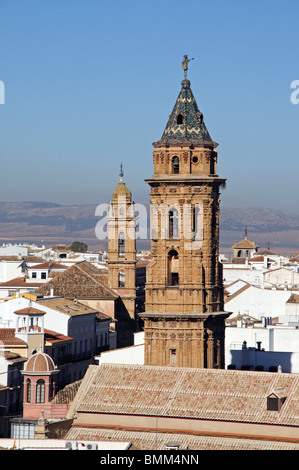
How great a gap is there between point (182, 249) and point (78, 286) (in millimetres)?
34627

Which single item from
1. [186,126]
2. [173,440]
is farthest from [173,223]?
[173,440]

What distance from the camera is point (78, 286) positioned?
10200cm

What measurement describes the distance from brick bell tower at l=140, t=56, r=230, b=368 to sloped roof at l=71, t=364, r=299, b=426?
25.7ft

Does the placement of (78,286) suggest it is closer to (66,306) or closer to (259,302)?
(66,306)

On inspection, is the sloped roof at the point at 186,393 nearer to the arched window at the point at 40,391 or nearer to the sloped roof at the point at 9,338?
the arched window at the point at 40,391

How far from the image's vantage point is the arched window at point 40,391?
63119 mm

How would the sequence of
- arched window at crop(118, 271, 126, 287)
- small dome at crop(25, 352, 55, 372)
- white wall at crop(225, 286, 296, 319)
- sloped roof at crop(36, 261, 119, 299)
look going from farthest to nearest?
arched window at crop(118, 271, 126, 287) < white wall at crop(225, 286, 296, 319) < sloped roof at crop(36, 261, 119, 299) < small dome at crop(25, 352, 55, 372)

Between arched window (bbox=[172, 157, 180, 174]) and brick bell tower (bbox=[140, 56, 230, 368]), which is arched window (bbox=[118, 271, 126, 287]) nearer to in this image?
brick bell tower (bbox=[140, 56, 230, 368])

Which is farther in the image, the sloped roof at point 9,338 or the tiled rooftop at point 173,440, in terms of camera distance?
the sloped roof at point 9,338

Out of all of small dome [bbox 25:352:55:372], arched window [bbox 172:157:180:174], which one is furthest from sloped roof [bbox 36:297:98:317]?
small dome [bbox 25:352:55:372]

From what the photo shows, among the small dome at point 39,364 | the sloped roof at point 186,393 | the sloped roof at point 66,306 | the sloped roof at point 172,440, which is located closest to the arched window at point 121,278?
the sloped roof at point 66,306

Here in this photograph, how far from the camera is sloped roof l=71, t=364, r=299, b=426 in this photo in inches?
2197

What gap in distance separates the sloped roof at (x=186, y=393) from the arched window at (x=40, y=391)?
4.09 m
